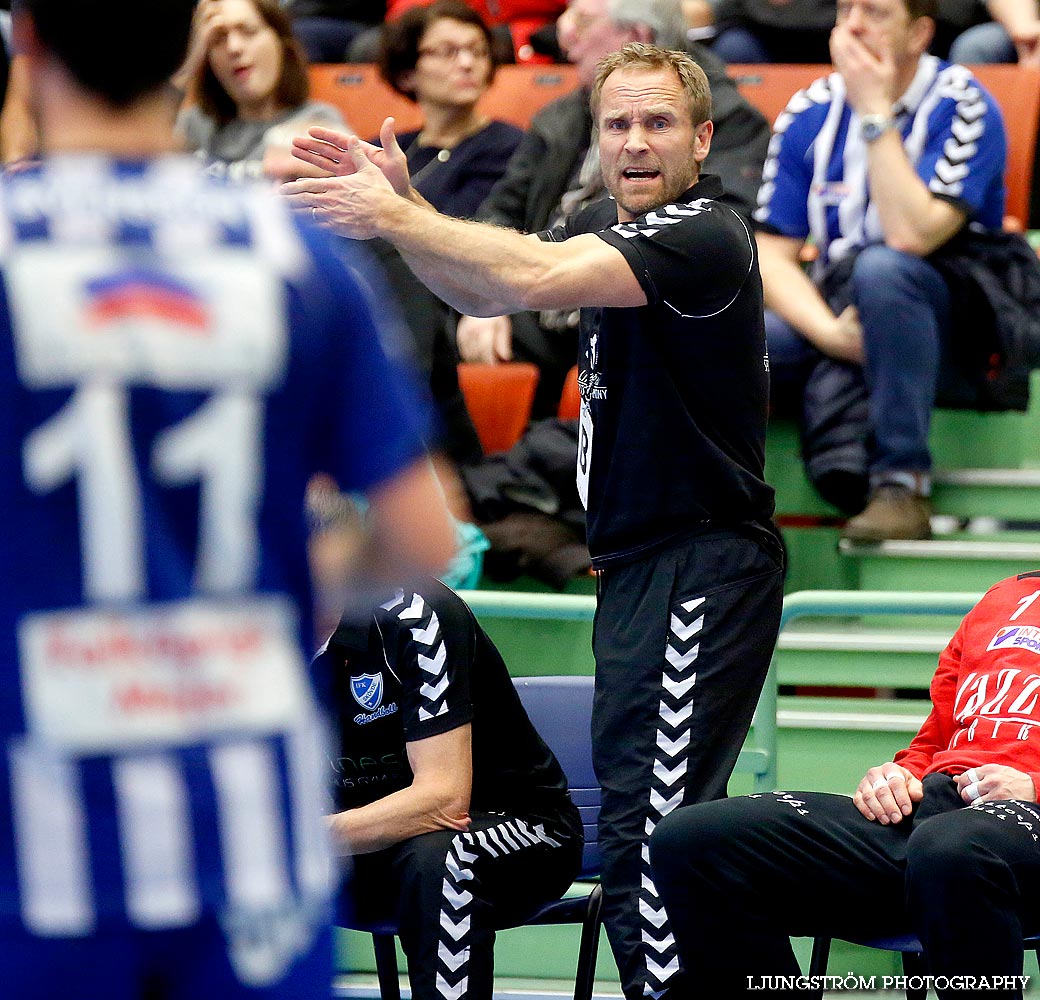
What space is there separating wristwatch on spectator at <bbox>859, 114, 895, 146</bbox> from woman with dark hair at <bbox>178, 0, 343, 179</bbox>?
1.63 m

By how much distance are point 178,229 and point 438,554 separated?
363 millimetres

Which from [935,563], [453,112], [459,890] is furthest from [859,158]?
[459,890]

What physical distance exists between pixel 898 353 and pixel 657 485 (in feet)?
5.99

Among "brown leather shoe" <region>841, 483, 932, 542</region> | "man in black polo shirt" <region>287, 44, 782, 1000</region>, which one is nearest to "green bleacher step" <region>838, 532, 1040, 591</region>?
"brown leather shoe" <region>841, 483, 932, 542</region>

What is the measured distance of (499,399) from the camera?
5.09 meters

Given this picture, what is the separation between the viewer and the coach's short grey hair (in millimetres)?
4883

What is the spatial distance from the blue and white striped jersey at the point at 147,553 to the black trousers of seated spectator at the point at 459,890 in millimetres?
1628

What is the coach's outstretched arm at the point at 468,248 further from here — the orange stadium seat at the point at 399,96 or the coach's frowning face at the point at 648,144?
the orange stadium seat at the point at 399,96

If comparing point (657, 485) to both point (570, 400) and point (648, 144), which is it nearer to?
point (648, 144)

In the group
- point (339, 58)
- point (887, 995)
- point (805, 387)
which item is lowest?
point (887, 995)

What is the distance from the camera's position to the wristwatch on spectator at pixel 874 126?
486 cm

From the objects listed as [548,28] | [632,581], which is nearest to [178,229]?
[632,581]

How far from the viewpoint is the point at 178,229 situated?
57.0 inches

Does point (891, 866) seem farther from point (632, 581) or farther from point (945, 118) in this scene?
point (945, 118)
